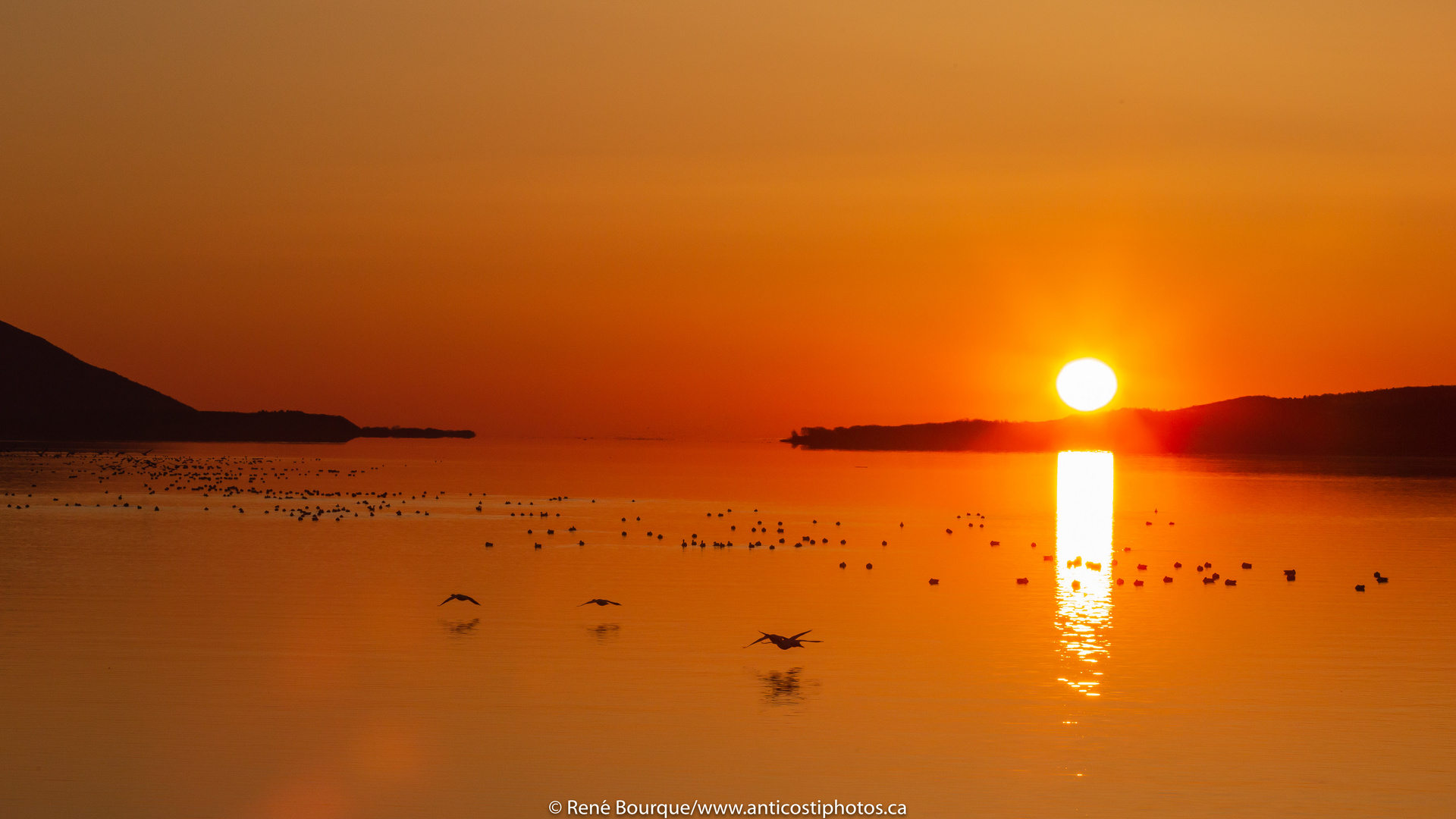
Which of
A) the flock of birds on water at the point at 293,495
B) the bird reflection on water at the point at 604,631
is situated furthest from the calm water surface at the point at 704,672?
the flock of birds on water at the point at 293,495

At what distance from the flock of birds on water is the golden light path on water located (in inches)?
17.8

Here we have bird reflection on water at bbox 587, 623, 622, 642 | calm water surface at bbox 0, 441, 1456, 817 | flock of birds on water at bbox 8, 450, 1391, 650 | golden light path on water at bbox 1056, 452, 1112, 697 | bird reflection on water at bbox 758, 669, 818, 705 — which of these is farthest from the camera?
flock of birds on water at bbox 8, 450, 1391, 650

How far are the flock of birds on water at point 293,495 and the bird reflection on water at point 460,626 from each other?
0.50 meters

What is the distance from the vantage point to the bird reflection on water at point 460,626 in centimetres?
2716

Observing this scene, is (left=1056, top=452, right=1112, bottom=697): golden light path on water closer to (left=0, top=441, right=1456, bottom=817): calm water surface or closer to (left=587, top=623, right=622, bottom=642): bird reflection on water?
(left=0, top=441, right=1456, bottom=817): calm water surface

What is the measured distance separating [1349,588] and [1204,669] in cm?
1529

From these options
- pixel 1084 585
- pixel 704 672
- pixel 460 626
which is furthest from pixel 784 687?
pixel 1084 585

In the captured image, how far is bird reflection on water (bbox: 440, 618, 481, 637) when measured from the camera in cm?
2716

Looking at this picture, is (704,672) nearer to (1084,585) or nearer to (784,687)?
(784,687)

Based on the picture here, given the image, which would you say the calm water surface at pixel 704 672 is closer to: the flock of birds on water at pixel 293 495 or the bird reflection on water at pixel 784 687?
the bird reflection on water at pixel 784 687

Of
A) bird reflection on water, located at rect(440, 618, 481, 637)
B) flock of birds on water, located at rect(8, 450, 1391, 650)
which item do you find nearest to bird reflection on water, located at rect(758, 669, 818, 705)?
flock of birds on water, located at rect(8, 450, 1391, 650)

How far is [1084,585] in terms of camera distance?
38.3 m

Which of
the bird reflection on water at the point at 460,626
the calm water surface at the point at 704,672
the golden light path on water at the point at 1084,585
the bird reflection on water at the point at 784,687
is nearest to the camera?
the calm water surface at the point at 704,672

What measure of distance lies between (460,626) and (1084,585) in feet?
61.3
